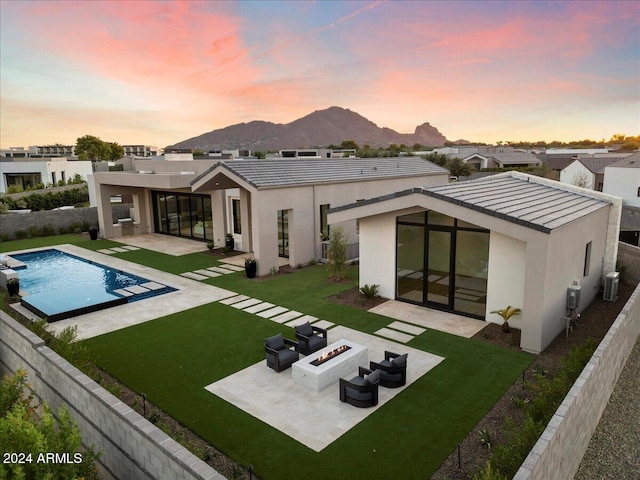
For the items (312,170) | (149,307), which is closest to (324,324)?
(149,307)

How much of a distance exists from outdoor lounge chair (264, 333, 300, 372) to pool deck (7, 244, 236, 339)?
5610 millimetres

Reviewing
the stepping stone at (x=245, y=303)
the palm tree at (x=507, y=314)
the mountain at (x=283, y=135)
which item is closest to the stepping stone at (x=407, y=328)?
the palm tree at (x=507, y=314)

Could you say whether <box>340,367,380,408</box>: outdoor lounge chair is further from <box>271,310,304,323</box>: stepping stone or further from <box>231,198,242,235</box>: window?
<box>231,198,242,235</box>: window

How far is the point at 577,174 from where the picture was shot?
49.0 metres

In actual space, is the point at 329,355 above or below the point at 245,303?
above

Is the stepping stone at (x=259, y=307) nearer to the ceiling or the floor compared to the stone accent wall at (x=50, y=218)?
nearer to the floor

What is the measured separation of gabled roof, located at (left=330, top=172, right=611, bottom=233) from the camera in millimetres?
11570

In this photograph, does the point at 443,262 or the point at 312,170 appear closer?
the point at 443,262

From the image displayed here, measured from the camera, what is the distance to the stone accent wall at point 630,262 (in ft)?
54.4

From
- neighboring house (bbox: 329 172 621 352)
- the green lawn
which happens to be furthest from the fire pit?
neighboring house (bbox: 329 172 621 352)

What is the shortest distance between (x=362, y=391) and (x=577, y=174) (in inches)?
1972

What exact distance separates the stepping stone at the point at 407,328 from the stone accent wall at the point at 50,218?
85.0 ft

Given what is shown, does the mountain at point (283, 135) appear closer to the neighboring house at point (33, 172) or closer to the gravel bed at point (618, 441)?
the neighboring house at point (33, 172)

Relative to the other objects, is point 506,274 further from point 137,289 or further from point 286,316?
point 137,289
